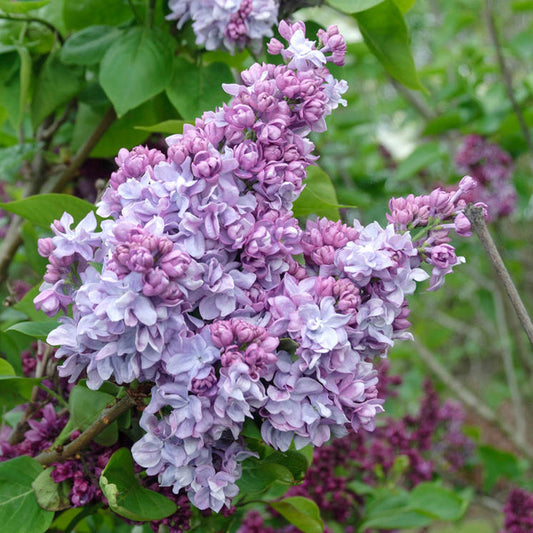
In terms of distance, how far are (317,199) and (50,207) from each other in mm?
311

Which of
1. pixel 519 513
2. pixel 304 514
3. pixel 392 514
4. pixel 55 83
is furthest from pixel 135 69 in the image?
pixel 519 513

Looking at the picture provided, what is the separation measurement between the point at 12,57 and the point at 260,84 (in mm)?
670

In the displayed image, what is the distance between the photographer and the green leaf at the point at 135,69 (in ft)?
3.33

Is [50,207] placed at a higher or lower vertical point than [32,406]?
higher

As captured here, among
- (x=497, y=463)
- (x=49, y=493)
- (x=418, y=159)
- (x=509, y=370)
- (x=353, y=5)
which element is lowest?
(x=509, y=370)

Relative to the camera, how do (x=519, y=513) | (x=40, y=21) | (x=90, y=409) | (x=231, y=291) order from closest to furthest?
(x=231, y=291) → (x=90, y=409) → (x=40, y=21) → (x=519, y=513)

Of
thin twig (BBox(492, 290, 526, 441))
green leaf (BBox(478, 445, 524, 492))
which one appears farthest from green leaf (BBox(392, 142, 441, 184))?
green leaf (BBox(478, 445, 524, 492))

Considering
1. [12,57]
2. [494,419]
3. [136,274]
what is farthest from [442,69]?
[136,274]

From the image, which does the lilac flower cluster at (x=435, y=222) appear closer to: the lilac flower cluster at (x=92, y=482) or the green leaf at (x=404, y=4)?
the lilac flower cluster at (x=92, y=482)

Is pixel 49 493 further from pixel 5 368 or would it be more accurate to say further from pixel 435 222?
pixel 435 222

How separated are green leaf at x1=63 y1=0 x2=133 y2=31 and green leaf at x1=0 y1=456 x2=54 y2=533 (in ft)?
2.26

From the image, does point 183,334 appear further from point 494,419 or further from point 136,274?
point 494,419

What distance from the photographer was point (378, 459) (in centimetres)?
157

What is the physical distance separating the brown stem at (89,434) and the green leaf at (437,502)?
0.71m
